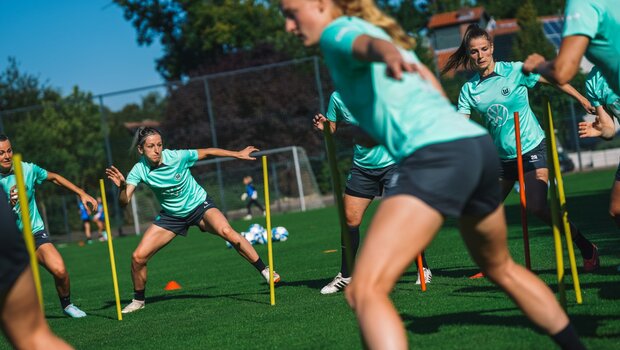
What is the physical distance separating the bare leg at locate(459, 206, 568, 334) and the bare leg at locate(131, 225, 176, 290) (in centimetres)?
591

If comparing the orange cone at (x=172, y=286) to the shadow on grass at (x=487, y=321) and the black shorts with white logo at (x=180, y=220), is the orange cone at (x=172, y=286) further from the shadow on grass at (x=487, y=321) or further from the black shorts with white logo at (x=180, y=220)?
the shadow on grass at (x=487, y=321)

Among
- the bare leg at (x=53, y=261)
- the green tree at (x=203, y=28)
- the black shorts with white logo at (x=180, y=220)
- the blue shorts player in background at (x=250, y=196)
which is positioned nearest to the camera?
the bare leg at (x=53, y=261)

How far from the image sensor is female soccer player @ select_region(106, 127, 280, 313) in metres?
9.54

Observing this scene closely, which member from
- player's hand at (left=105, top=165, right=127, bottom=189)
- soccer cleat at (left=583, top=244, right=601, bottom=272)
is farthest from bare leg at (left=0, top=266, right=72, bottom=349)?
soccer cleat at (left=583, top=244, right=601, bottom=272)

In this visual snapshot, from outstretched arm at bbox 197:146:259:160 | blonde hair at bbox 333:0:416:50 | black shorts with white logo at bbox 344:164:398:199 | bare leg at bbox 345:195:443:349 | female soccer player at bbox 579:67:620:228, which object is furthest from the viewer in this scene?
black shorts with white logo at bbox 344:164:398:199

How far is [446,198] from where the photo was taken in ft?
11.8

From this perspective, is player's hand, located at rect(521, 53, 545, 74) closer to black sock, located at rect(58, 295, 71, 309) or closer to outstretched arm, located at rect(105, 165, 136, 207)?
outstretched arm, located at rect(105, 165, 136, 207)

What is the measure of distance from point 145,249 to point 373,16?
20.1 ft

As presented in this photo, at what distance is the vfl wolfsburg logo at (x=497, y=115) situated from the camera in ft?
26.5

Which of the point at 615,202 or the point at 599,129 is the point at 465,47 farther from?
the point at 599,129

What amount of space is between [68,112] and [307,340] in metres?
44.3

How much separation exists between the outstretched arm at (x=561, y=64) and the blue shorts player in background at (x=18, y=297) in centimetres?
268

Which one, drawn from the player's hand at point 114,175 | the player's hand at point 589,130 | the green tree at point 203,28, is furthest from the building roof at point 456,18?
the player's hand at point 589,130

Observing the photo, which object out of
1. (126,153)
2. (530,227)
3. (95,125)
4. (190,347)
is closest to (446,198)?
(190,347)
